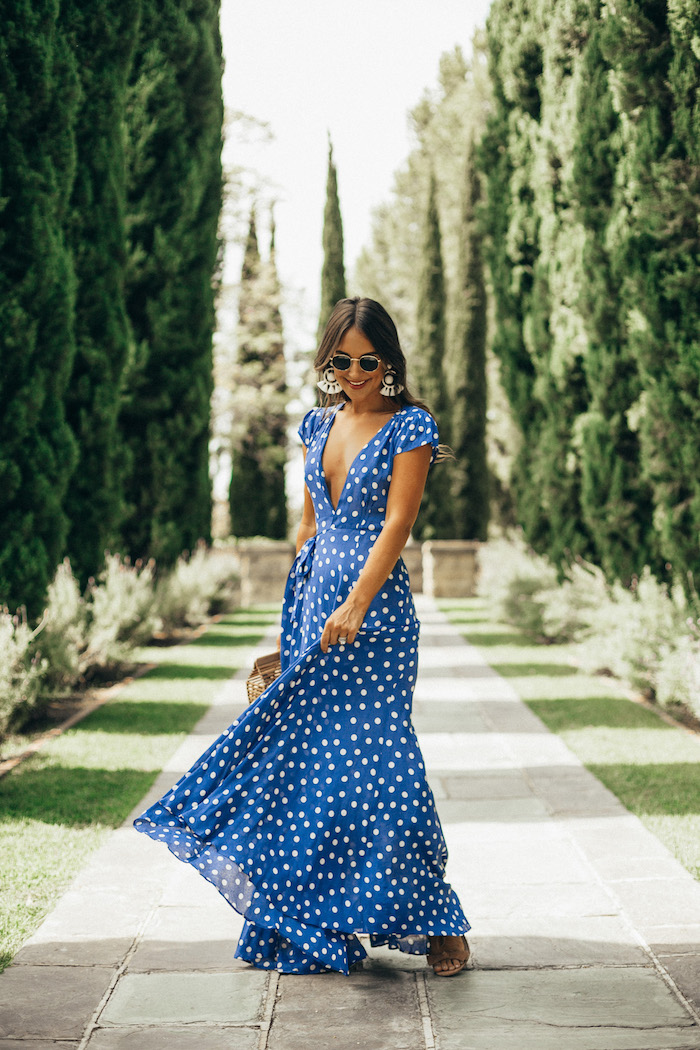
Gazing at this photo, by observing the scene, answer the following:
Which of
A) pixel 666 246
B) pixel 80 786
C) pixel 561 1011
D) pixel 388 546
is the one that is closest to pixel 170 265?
pixel 666 246

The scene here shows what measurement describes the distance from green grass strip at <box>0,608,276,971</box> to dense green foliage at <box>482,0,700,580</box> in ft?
13.0

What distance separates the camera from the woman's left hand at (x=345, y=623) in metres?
2.69

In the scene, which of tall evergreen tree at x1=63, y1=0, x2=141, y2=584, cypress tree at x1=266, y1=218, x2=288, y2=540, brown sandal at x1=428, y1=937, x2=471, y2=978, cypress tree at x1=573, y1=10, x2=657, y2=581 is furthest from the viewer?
cypress tree at x1=266, y1=218, x2=288, y2=540

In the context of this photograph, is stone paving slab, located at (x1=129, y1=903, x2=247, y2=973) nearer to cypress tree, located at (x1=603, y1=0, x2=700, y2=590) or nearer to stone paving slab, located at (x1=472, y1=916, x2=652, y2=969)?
stone paving slab, located at (x1=472, y1=916, x2=652, y2=969)

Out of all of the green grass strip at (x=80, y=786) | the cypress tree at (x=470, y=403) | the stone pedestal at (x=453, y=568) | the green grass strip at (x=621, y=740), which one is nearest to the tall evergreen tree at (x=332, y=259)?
the cypress tree at (x=470, y=403)

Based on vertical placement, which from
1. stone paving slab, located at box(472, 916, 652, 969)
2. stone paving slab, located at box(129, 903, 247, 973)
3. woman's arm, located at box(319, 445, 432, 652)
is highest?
woman's arm, located at box(319, 445, 432, 652)

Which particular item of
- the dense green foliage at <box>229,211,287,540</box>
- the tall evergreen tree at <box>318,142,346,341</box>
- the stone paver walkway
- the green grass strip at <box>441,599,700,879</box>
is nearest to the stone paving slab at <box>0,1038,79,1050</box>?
the stone paver walkway

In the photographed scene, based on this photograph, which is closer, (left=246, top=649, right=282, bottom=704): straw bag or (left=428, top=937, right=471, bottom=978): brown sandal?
(left=428, top=937, right=471, bottom=978): brown sandal

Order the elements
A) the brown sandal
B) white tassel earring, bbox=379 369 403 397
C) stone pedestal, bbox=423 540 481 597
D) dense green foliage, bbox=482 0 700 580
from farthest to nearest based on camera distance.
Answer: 1. stone pedestal, bbox=423 540 481 597
2. dense green foliage, bbox=482 0 700 580
3. white tassel earring, bbox=379 369 403 397
4. the brown sandal

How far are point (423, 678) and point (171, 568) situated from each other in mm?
4910

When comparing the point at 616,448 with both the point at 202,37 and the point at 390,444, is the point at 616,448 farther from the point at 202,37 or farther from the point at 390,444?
the point at 202,37

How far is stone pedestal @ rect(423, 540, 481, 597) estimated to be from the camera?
1961 cm

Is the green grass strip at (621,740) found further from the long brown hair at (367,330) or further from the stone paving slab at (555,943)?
the long brown hair at (367,330)

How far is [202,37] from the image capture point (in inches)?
483
